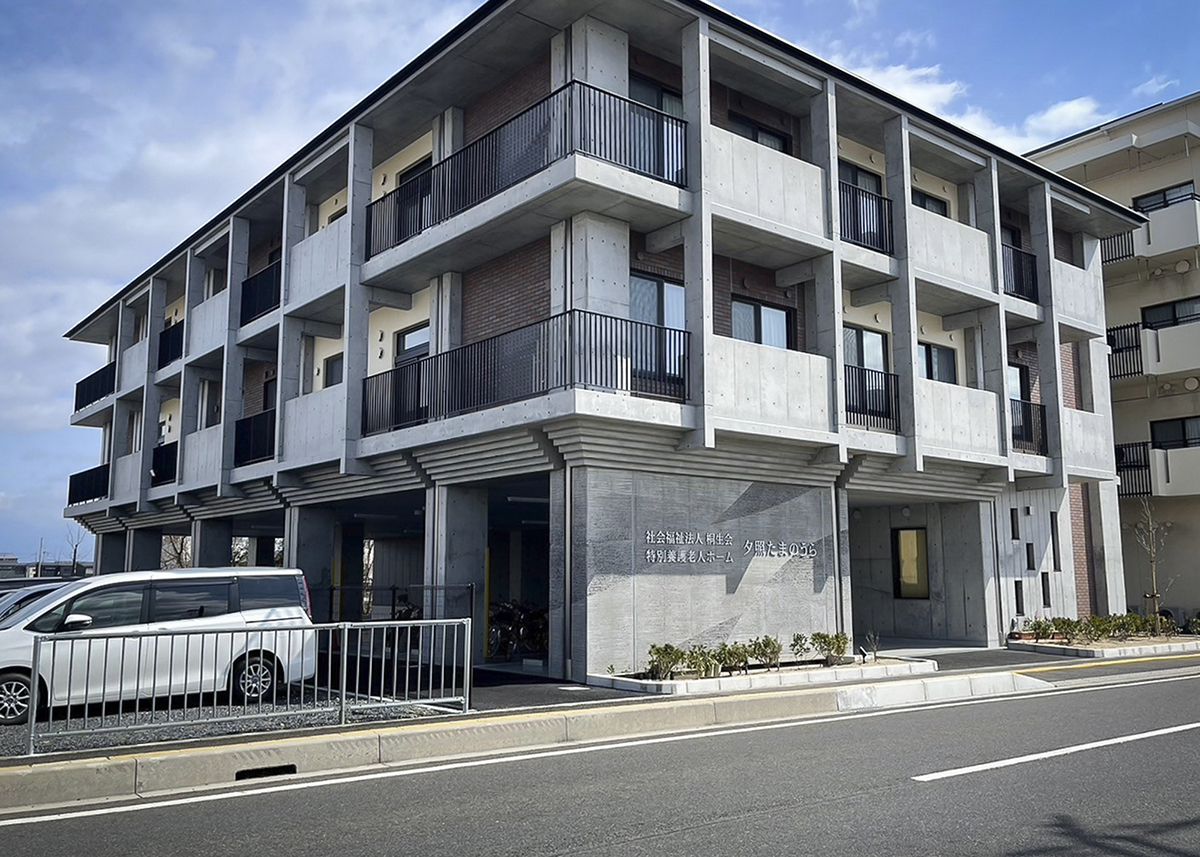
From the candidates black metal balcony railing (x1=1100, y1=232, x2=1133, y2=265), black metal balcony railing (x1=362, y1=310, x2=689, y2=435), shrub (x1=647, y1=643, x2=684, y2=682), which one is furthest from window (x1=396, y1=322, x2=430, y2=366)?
black metal balcony railing (x1=1100, y1=232, x2=1133, y2=265)

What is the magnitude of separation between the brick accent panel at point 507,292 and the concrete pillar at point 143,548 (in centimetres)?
1769

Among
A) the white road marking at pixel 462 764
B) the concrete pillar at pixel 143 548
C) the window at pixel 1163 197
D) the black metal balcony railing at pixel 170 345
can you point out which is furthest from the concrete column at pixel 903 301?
the concrete pillar at pixel 143 548

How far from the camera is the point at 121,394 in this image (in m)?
32.7

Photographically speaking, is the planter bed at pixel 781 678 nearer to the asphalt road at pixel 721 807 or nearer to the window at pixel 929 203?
the asphalt road at pixel 721 807

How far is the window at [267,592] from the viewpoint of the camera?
1452 centimetres

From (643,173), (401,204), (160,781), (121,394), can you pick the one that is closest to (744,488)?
(643,173)

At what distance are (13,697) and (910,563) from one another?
18.6 m

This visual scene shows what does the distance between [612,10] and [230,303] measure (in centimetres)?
1285

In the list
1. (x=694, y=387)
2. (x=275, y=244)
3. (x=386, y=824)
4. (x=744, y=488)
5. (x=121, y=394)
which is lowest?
(x=386, y=824)

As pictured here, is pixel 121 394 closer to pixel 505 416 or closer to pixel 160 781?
pixel 505 416

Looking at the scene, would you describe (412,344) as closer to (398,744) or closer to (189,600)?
(189,600)

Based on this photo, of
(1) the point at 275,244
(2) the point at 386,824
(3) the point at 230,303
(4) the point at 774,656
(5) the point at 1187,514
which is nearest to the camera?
(2) the point at 386,824

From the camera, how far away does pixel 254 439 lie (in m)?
24.1

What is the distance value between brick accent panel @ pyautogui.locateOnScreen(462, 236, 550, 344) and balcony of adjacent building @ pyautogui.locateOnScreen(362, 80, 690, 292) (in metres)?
0.32
